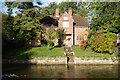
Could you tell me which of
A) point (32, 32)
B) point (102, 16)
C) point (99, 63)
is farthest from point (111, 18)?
point (32, 32)

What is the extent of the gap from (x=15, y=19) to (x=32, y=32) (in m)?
4.27

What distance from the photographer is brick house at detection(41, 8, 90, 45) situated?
35781mm

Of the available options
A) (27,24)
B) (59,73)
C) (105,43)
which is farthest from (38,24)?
(59,73)

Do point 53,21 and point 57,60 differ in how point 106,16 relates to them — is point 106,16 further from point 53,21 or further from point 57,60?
point 53,21

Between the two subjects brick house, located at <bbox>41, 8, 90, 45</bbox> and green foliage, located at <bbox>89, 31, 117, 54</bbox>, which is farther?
brick house, located at <bbox>41, 8, 90, 45</bbox>

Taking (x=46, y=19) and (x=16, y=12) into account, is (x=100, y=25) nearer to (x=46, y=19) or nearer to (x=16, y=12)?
(x=46, y=19)

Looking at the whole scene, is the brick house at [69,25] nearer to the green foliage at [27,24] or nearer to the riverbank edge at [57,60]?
the green foliage at [27,24]

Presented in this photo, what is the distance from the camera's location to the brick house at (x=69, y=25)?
3578 centimetres

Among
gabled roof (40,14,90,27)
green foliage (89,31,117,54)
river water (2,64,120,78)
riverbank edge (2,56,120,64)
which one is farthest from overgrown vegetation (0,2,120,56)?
river water (2,64,120,78)

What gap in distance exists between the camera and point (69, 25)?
118 ft

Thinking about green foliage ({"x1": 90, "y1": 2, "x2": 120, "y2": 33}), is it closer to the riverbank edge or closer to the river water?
the riverbank edge

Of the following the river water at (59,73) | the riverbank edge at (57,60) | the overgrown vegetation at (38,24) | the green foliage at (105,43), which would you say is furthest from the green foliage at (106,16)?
the river water at (59,73)

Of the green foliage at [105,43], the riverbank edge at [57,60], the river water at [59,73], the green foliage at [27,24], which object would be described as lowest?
the river water at [59,73]

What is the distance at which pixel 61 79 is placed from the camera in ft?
48.0
